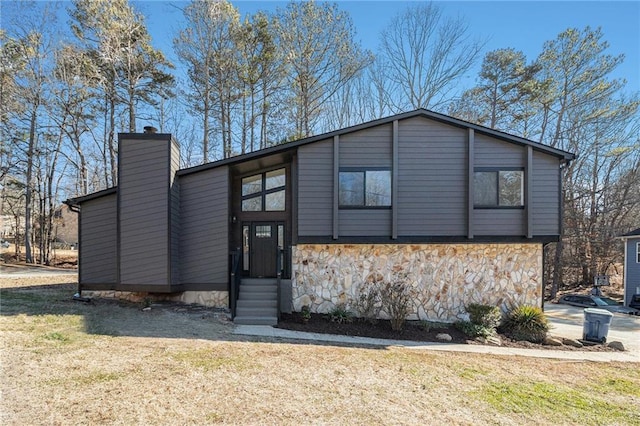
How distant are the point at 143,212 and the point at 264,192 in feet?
11.4

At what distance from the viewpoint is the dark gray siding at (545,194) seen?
9.40 meters

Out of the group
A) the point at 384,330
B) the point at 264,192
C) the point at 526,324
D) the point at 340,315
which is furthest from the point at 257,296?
the point at 526,324

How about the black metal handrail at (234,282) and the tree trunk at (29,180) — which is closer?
the black metal handrail at (234,282)

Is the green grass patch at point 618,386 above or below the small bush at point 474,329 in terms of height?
above

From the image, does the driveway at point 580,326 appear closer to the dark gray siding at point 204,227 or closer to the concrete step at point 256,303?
the concrete step at point 256,303

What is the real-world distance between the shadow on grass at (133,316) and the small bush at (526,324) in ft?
15.6

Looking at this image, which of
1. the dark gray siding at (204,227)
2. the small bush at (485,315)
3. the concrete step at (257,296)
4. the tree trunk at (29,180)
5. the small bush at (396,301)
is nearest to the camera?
the small bush at (396,301)

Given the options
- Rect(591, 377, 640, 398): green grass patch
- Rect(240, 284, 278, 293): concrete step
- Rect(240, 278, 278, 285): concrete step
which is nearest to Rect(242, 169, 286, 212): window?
Rect(240, 278, 278, 285): concrete step

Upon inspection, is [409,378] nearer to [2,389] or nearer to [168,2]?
[2,389]

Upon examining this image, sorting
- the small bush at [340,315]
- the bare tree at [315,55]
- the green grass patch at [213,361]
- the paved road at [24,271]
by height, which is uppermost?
the bare tree at [315,55]

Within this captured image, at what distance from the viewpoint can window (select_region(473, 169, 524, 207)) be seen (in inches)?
374

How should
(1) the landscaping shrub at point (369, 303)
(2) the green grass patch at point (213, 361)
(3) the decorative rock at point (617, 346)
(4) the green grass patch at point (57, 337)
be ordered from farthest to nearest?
(1) the landscaping shrub at point (369, 303) → (3) the decorative rock at point (617, 346) → (4) the green grass patch at point (57, 337) → (2) the green grass patch at point (213, 361)

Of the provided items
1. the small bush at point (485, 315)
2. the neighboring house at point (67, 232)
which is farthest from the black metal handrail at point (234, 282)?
the neighboring house at point (67, 232)

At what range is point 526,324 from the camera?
911 centimetres
